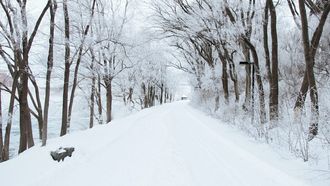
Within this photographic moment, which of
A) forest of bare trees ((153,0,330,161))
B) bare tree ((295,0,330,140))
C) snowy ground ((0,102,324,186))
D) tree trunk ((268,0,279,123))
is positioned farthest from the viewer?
tree trunk ((268,0,279,123))

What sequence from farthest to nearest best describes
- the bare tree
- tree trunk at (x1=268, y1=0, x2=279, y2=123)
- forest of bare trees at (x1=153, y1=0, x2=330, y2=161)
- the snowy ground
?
tree trunk at (x1=268, y1=0, x2=279, y2=123) → forest of bare trees at (x1=153, y1=0, x2=330, y2=161) → the bare tree → the snowy ground

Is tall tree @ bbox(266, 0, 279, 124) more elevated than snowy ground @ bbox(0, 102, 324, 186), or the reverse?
tall tree @ bbox(266, 0, 279, 124)

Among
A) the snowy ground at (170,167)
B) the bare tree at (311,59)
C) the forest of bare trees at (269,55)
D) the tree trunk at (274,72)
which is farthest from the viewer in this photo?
the tree trunk at (274,72)

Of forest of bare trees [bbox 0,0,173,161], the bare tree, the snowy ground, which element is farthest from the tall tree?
forest of bare trees [bbox 0,0,173,161]

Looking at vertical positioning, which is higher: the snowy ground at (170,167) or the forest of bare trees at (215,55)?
the forest of bare trees at (215,55)

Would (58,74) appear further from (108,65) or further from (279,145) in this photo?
(279,145)

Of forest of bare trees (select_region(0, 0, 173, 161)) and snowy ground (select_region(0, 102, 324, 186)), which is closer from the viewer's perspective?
snowy ground (select_region(0, 102, 324, 186))

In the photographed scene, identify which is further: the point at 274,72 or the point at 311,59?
the point at 274,72

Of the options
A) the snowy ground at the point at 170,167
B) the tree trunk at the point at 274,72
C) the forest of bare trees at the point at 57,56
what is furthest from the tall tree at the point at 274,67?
the forest of bare trees at the point at 57,56

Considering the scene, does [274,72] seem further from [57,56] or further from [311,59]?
[57,56]

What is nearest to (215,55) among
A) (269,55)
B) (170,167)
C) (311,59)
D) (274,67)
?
(269,55)

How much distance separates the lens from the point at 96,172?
539cm

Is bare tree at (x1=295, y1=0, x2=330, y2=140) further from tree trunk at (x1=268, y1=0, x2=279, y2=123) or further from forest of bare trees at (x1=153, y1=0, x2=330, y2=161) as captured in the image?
tree trunk at (x1=268, y1=0, x2=279, y2=123)

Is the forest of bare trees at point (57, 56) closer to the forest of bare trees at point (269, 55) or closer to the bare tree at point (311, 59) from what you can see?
the forest of bare trees at point (269, 55)
